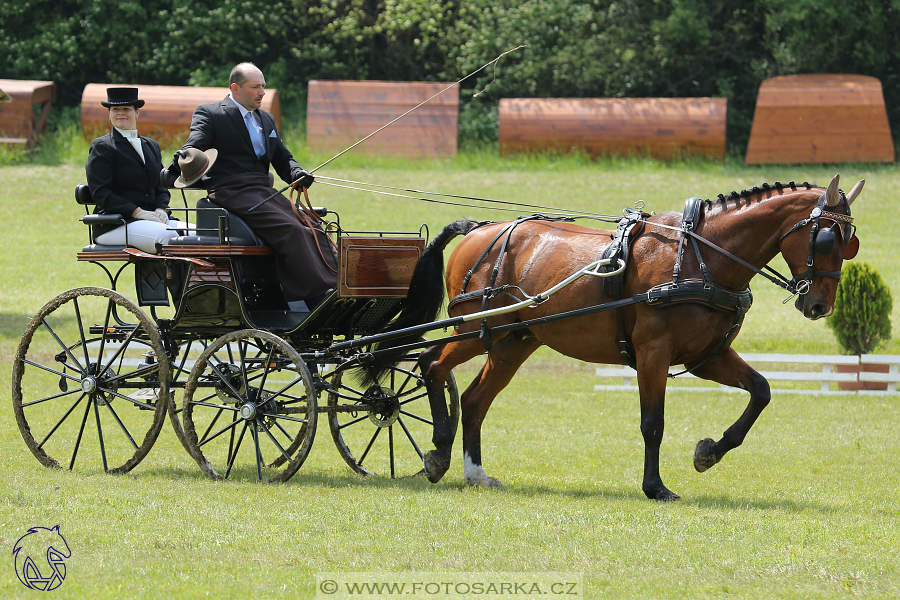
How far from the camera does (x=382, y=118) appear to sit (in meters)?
23.6

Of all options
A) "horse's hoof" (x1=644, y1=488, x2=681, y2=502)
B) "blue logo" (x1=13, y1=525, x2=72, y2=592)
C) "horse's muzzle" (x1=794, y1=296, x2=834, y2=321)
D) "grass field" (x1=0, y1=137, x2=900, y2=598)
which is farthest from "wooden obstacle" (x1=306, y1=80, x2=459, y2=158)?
"blue logo" (x1=13, y1=525, x2=72, y2=592)

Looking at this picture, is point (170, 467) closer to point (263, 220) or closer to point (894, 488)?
point (263, 220)

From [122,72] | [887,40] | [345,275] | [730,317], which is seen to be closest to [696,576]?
[730,317]

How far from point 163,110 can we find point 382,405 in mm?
17064

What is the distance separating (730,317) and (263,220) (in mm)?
2958

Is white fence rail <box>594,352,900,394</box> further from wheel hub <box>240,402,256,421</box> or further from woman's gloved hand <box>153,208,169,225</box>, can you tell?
wheel hub <box>240,402,256,421</box>

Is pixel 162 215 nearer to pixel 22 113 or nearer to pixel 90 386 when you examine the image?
pixel 90 386

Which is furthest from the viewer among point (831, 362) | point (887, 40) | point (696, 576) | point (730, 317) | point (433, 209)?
point (887, 40)

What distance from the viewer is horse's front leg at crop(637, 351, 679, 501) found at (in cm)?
665

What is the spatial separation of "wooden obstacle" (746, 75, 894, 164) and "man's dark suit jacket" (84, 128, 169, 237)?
57.4 ft

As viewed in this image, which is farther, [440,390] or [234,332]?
[440,390]

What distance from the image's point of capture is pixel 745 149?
2488 centimetres

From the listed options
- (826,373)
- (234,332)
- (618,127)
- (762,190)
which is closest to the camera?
(762,190)

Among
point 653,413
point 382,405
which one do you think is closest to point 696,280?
point 653,413
